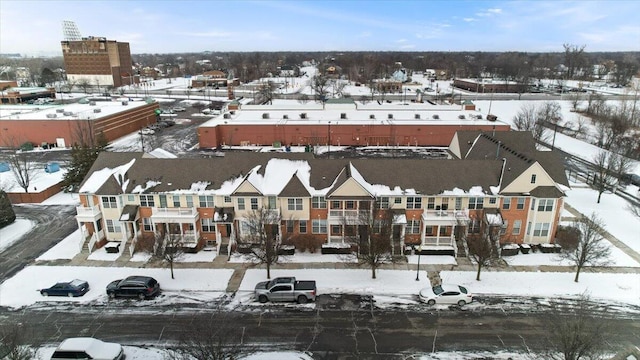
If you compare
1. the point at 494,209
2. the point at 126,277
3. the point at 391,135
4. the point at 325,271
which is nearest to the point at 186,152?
the point at 391,135

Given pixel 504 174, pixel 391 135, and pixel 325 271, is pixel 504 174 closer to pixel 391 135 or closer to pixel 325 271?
pixel 325 271

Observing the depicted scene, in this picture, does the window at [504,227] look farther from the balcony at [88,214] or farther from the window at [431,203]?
the balcony at [88,214]

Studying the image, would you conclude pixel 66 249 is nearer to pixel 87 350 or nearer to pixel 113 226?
pixel 113 226

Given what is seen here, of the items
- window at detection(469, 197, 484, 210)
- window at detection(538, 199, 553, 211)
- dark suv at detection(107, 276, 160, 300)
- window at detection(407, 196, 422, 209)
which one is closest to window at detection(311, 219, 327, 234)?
window at detection(407, 196, 422, 209)

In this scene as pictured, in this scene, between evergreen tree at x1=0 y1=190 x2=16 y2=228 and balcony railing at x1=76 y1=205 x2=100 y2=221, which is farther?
evergreen tree at x1=0 y1=190 x2=16 y2=228

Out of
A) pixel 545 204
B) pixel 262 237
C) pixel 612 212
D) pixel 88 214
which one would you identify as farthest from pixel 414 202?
pixel 88 214

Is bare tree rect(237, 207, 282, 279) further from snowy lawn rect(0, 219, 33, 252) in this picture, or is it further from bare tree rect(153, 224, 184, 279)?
snowy lawn rect(0, 219, 33, 252)
